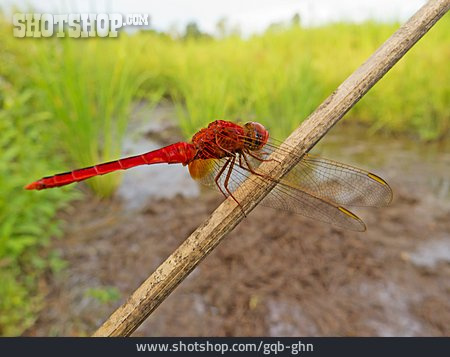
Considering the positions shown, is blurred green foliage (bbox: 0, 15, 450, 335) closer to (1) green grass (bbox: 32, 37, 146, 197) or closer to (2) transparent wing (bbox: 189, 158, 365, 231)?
(1) green grass (bbox: 32, 37, 146, 197)

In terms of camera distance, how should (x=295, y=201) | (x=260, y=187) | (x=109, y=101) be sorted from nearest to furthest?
1. (x=260, y=187)
2. (x=295, y=201)
3. (x=109, y=101)

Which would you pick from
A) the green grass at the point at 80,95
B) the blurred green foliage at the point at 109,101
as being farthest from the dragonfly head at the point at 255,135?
the green grass at the point at 80,95

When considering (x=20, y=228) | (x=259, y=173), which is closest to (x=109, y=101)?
(x=20, y=228)

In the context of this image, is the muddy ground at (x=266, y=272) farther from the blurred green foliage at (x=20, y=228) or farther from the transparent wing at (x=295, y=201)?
the transparent wing at (x=295, y=201)

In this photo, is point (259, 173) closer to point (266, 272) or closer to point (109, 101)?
point (266, 272)

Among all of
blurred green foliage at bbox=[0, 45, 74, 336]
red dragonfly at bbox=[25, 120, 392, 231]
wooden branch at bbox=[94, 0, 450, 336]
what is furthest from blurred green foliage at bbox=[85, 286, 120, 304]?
wooden branch at bbox=[94, 0, 450, 336]
